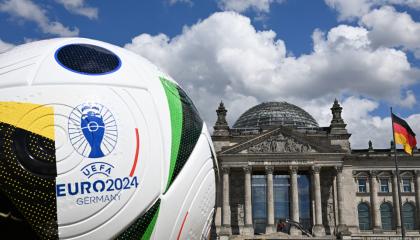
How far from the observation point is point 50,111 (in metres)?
4.88

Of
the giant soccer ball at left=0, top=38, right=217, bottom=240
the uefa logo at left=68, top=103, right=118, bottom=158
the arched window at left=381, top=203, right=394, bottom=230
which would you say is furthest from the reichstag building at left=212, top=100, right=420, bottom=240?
the uefa logo at left=68, top=103, right=118, bottom=158

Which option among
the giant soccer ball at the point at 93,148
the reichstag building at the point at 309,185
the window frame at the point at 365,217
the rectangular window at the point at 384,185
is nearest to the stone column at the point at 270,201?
the reichstag building at the point at 309,185

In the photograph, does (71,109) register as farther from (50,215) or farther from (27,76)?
(50,215)

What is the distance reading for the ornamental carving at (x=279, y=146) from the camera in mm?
54062

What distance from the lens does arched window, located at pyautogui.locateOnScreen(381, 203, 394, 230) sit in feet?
187

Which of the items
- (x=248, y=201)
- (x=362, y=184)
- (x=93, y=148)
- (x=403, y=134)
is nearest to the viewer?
(x=93, y=148)

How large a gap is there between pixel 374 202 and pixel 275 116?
17047mm

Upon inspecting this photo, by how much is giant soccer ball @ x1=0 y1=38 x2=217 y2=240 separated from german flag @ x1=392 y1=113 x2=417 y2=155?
29070mm

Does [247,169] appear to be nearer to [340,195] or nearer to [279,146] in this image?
[279,146]

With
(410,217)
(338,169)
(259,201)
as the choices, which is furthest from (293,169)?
(410,217)

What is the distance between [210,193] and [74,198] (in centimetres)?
188

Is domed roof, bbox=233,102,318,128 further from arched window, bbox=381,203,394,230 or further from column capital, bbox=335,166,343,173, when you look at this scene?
arched window, bbox=381,203,394,230

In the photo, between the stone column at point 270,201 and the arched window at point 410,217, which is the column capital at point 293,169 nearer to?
the stone column at point 270,201

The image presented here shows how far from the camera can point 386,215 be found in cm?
5734
